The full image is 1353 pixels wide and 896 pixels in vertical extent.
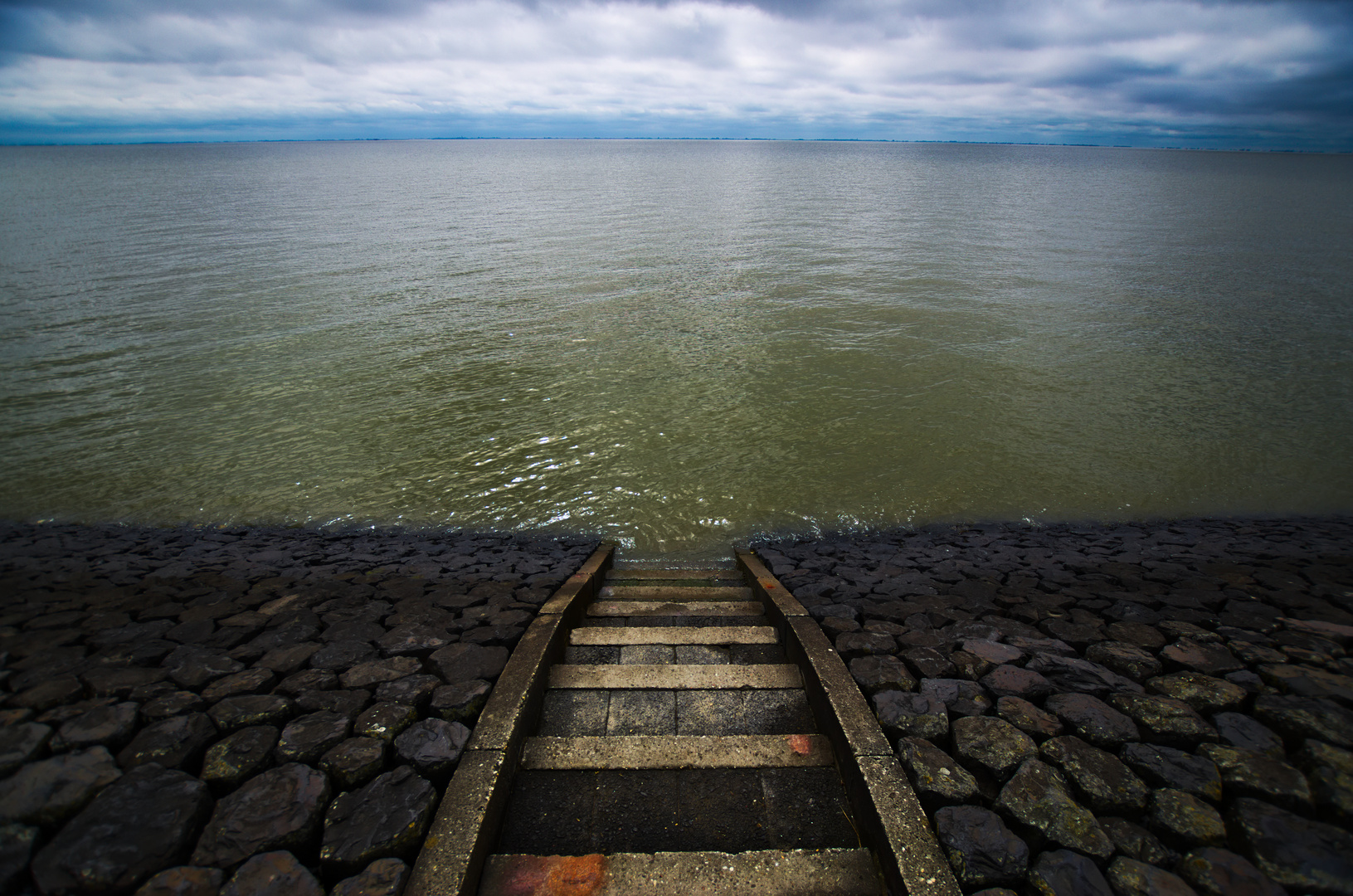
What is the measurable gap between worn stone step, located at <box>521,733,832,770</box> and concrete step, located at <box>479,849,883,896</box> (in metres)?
0.67

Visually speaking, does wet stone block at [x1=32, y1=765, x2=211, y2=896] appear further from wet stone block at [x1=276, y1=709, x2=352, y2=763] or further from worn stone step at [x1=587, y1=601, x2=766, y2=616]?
worn stone step at [x1=587, y1=601, x2=766, y2=616]

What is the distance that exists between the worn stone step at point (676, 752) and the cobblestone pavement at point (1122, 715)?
0.68 metres

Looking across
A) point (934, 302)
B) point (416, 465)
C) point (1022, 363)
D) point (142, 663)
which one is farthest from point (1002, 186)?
point (142, 663)

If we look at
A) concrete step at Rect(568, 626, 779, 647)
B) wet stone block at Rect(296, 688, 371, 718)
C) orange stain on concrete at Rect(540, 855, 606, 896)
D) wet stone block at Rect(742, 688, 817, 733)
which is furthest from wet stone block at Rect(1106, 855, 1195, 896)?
wet stone block at Rect(296, 688, 371, 718)

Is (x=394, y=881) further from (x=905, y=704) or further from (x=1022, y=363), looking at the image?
(x=1022, y=363)

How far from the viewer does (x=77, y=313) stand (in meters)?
19.2

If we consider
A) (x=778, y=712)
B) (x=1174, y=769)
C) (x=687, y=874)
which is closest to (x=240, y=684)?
(x=687, y=874)

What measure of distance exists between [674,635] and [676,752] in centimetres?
175

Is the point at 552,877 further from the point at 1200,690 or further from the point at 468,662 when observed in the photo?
the point at 1200,690

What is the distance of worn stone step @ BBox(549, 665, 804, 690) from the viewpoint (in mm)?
4801

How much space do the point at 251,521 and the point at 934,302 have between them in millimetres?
21522

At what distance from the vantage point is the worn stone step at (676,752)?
3.94m

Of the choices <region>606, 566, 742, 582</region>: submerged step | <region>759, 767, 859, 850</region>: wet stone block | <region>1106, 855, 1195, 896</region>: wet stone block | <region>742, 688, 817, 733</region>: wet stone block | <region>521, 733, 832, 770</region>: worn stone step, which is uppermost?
<region>1106, 855, 1195, 896</region>: wet stone block

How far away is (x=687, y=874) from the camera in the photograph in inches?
125
